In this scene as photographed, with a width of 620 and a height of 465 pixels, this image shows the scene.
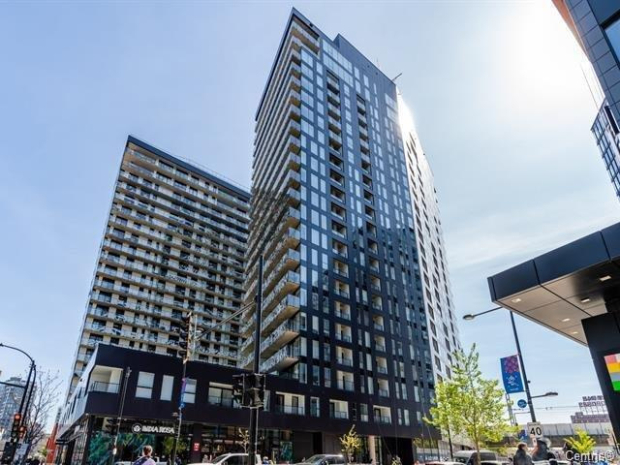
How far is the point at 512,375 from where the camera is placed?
18.1 m

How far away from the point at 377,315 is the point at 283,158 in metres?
27.2

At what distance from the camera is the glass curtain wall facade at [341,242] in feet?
172

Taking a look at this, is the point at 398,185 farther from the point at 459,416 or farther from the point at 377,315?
the point at 459,416

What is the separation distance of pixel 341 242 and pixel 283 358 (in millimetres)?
18824

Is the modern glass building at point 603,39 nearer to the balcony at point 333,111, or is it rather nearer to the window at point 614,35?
the window at point 614,35

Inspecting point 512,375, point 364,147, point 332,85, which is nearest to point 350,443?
point 512,375

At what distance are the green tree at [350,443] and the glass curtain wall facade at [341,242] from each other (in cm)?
224

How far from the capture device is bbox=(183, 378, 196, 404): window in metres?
39.2

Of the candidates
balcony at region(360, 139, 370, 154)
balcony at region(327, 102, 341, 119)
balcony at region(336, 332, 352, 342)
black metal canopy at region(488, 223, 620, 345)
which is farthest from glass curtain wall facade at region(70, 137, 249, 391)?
black metal canopy at region(488, 223, 620, 345)

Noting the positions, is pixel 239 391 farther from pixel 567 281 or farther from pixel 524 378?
pixel 524 378

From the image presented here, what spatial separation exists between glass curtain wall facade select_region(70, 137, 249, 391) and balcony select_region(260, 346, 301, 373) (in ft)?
63.4

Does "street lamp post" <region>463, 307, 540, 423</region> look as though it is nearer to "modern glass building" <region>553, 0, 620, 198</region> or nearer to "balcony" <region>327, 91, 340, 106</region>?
"modern glass building" <region>553, 0, 620, 198</region>

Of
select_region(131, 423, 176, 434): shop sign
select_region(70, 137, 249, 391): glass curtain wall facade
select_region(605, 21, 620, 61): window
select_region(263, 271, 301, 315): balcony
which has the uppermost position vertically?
select_region(70, 137, 249, 391): glass curtain wall facade

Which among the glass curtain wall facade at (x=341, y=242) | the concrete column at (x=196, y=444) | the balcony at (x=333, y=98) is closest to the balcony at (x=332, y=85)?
the glass curtain wall facade at (x=341, y=242)
